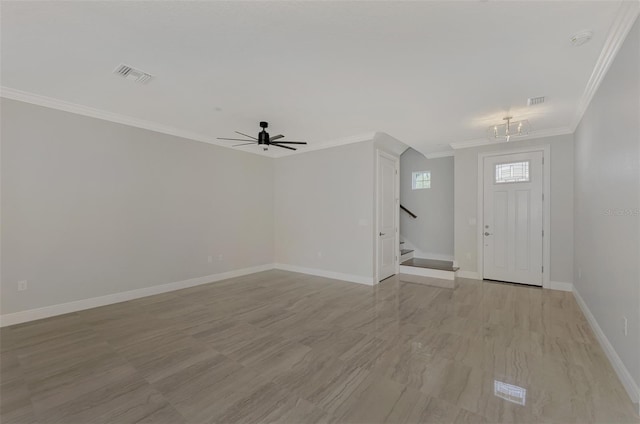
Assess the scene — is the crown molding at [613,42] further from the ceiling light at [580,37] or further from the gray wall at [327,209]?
the gray wall at [327,209]

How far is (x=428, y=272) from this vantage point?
5555 mm

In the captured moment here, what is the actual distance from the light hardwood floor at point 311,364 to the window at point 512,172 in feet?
7.39

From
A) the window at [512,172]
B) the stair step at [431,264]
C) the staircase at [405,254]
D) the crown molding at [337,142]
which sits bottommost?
the stair step at [431,264]

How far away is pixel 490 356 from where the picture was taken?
251cm

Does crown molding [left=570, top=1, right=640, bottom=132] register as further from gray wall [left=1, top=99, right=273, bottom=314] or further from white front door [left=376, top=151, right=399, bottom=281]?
gray wall [left=1, top=99, right=273, bottom=314]

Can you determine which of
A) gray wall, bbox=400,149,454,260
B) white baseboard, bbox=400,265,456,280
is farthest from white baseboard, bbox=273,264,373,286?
gray wall, bbox=400,149,454,260

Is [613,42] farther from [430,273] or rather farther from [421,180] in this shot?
[421,180]

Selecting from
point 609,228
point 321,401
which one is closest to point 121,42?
point 321,401

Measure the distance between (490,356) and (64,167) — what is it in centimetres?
567

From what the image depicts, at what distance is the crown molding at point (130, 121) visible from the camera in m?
3.35

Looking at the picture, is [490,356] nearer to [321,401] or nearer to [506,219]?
[321,401]

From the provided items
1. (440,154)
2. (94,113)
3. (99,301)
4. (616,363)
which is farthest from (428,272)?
(94,113)

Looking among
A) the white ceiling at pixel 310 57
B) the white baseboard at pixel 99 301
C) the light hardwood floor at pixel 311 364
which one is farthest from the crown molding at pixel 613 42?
the white baseboard at pixel 99 301

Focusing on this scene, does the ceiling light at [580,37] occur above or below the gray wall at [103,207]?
above
